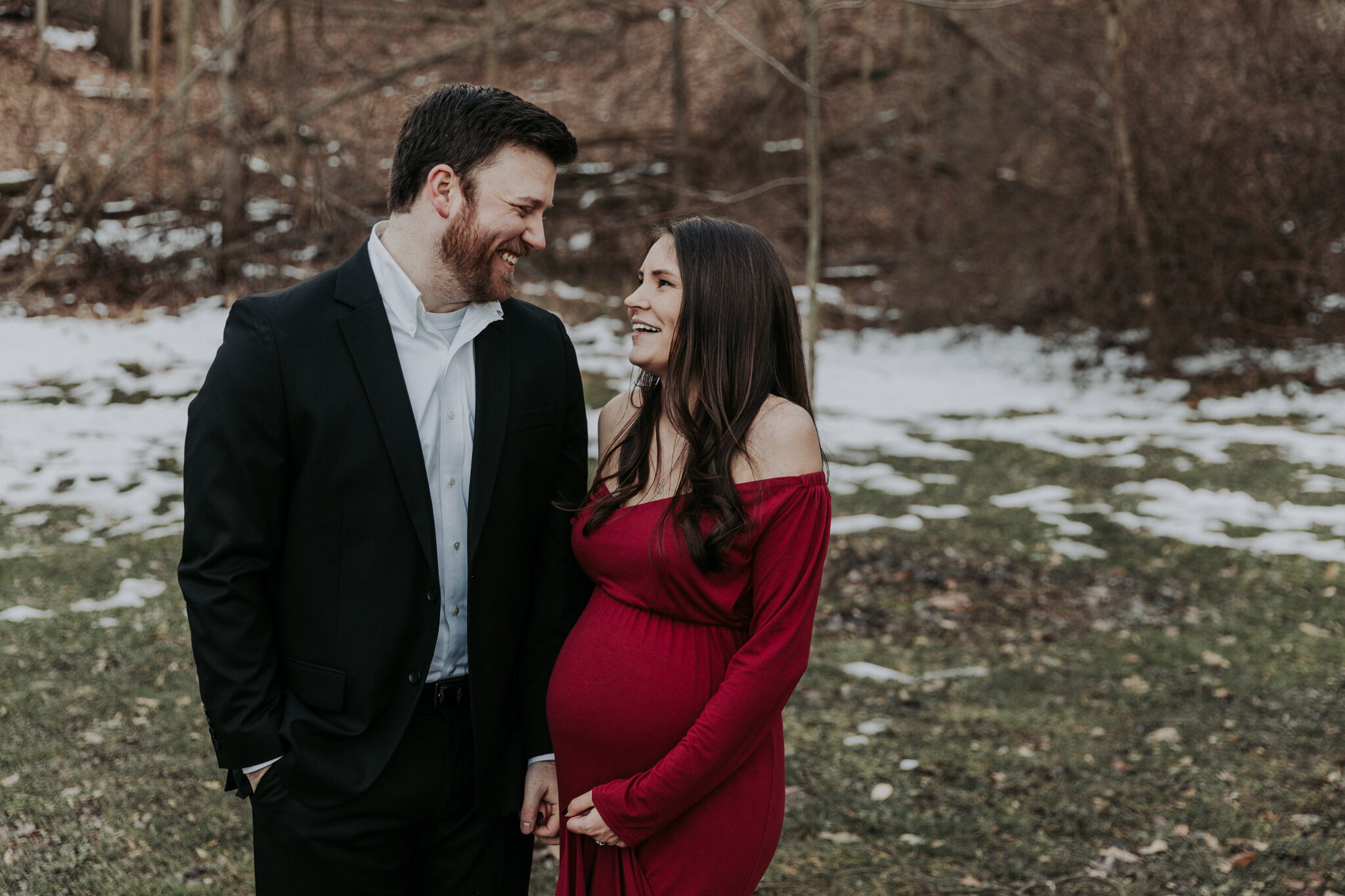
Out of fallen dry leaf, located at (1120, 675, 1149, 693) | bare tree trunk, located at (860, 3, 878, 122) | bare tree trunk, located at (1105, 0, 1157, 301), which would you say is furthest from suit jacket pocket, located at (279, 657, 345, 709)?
bare tree trunk, located at (860, 3, 878, 122)

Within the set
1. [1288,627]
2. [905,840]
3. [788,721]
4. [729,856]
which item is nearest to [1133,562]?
[1288,627]

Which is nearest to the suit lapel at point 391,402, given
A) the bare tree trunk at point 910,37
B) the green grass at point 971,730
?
the green grass at point 971,730

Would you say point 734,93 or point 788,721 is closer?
point 788,721

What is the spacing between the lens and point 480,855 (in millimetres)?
2275

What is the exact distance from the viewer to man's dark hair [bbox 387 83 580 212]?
2.12 metres

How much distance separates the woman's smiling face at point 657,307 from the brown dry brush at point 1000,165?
4784mm

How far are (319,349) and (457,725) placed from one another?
2.57 ft

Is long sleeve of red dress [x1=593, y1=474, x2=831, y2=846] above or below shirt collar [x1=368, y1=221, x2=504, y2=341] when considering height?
below

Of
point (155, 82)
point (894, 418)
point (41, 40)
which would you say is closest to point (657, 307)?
point (894, 418)

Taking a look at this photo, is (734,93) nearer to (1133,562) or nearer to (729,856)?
(1133,562)

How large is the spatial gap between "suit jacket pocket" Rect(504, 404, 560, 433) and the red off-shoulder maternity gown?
9.7 inches

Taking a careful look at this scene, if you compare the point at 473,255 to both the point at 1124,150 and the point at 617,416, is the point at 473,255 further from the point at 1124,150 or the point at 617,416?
the point at 1124,150

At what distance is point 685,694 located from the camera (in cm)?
216

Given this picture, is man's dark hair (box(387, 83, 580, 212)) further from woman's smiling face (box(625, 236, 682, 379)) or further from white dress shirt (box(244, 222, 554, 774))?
woman's smiling face (box(625, 236, 682, 379))
